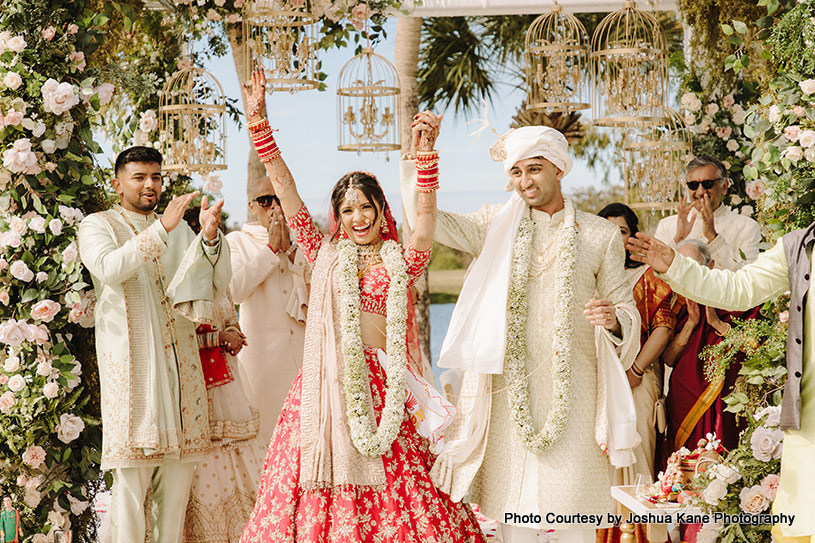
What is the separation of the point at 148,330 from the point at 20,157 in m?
1.07

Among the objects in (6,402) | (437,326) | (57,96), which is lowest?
(437,326)

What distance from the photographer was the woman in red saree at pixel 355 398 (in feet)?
14.1

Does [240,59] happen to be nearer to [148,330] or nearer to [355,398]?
[148,330]

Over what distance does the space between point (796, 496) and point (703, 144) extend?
4.62m

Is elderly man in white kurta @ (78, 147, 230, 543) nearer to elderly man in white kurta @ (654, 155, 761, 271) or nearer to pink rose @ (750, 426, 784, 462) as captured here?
pink rose @ (750, 426, 784, 462)

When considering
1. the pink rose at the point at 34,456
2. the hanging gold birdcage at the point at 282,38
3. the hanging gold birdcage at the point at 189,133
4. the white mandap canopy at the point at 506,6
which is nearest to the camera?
the pink rose at the point at 34,456

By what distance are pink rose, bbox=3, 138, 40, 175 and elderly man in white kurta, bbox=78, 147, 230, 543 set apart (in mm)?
402

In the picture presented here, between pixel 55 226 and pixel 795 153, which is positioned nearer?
pixel 795 153

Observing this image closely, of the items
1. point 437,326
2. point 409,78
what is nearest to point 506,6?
point 409,78

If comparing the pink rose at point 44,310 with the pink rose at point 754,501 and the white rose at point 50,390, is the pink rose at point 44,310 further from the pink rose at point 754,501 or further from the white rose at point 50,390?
the pink rose at point 754,501

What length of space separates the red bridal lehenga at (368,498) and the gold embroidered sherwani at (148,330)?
0.64m

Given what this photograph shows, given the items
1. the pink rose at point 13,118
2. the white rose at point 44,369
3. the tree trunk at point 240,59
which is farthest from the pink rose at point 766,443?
the pink rose at point 13,118

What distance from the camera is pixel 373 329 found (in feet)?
14.9

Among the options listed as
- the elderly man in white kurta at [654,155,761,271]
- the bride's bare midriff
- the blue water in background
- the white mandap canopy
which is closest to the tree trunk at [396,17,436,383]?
the white mandap canopy
